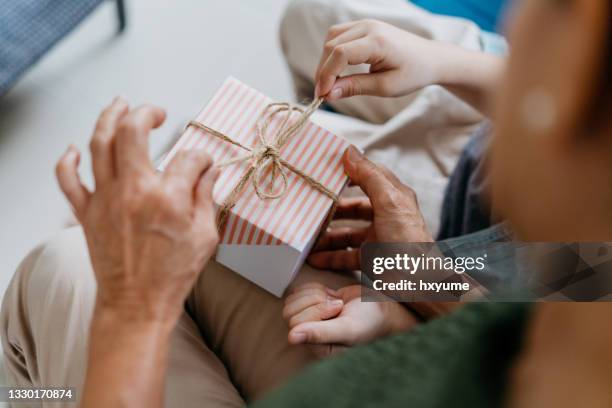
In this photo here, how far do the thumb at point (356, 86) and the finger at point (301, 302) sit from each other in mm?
251

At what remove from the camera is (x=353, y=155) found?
2.43 ft

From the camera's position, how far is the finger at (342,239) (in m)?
0.87

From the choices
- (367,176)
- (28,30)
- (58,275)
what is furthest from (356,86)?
(28,30)

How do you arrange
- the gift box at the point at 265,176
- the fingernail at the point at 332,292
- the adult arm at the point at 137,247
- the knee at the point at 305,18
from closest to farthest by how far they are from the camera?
1. the adult arm at the point at 137,247
2. the gift box at the point at 265,176
3. the fingernail at the point at 332,292
4. the knee at the point at 305,18

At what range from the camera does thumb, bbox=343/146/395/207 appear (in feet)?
2.41

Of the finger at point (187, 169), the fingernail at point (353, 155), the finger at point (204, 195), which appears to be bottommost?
the fingernail at point (353, 155)

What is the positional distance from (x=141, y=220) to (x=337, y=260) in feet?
1.18

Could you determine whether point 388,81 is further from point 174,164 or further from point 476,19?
point 476,19

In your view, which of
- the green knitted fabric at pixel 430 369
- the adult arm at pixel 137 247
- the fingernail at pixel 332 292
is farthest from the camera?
the fingernail at pixel 332 292

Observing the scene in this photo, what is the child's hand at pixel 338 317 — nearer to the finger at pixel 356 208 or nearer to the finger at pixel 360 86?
the finger at pixel 356 208

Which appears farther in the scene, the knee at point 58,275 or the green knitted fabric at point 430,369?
the knee at point 58,275

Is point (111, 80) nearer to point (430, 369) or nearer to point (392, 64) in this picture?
point (392, 64)

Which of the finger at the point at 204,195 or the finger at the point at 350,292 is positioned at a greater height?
the finger at the point at 204,195

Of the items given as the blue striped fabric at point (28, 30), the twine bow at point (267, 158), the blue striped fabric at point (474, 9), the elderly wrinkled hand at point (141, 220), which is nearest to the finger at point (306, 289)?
the twine bow at point (267, 158)
